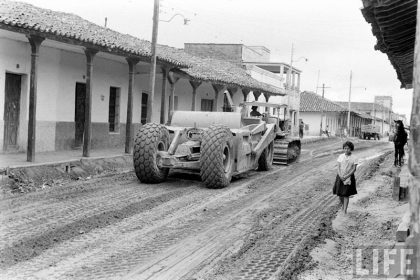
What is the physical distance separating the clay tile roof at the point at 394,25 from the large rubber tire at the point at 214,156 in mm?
3819

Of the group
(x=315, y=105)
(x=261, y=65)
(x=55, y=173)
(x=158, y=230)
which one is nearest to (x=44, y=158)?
(x=55, y=173)

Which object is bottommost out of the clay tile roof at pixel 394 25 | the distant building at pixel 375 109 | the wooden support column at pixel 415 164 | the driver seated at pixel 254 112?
the wooden support column at pixel 415 164

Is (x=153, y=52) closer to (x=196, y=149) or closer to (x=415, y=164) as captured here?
(x=196, y=149)

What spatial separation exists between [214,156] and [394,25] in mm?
4713

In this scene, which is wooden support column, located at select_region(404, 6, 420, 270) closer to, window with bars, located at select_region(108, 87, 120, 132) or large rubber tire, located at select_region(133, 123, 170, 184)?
large rubber tire, located at select_region(133, 123, 170, 184)

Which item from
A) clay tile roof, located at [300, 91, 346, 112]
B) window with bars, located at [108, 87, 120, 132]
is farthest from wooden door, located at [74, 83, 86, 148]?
clay tile roof, located at [300, 91, 346, 112]

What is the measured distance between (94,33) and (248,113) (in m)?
5.63

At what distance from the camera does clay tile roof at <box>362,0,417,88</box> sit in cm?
616

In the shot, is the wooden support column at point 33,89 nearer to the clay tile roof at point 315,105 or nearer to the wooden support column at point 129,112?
the wooden support column at point 129,112

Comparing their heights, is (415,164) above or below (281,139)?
above

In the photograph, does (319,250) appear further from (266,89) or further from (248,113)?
(266,89)

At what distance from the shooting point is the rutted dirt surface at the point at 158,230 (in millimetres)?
5352

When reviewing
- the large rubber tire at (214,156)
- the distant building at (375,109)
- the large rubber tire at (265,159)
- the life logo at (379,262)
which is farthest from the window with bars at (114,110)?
the distant building at (375,109)

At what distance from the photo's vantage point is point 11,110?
44.8 ft
